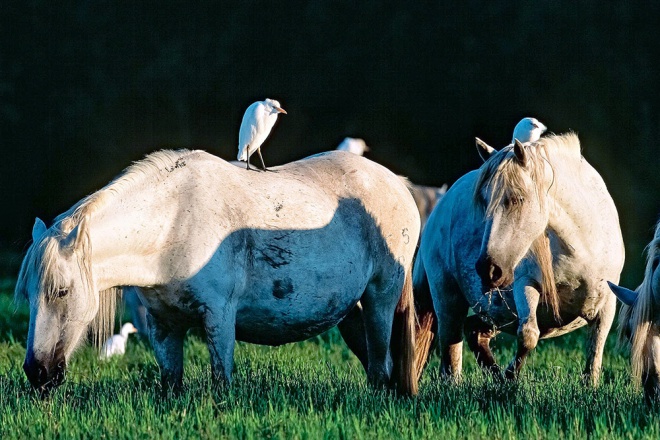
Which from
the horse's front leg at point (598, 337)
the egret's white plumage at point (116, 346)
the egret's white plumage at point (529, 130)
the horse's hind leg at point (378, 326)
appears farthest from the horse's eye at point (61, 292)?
the egret's white plumage at point (529, 130)

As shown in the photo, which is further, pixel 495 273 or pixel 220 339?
pixel 495 273

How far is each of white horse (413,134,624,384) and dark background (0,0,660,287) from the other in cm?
1176

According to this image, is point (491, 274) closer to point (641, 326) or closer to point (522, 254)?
point (522, 254)

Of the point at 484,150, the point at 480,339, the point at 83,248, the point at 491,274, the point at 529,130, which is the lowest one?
the point at 480,339

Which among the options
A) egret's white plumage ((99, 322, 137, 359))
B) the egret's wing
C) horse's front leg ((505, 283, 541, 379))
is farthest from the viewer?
egret's white plumage ((99, 322, 137, 359))

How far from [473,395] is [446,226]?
1.97 metres

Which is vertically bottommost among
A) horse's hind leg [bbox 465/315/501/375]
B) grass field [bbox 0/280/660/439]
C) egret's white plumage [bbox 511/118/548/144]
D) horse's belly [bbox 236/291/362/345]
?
grass field [bbox 0/280/660/439]

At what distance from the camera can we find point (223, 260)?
6410mm

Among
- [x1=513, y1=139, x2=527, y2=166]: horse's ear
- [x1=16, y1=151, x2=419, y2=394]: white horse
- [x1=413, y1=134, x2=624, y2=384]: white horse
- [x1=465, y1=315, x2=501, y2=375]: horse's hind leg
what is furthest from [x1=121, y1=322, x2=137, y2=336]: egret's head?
[x1=513, y1=139, x2=527, y2=166]: horse's ear

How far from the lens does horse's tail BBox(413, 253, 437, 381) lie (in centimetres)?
841

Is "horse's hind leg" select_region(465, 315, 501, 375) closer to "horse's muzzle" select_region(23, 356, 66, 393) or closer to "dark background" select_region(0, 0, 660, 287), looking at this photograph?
"horse's muzzle" select_region(23, 356, 66, 393)

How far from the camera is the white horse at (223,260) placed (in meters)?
6.00

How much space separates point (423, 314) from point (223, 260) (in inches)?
104

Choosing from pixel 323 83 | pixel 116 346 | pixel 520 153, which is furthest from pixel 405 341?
pixel 323 83
